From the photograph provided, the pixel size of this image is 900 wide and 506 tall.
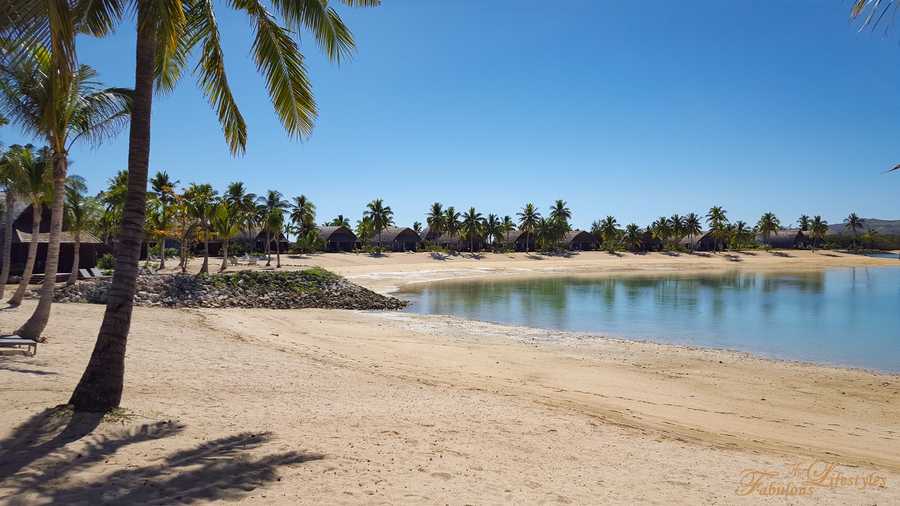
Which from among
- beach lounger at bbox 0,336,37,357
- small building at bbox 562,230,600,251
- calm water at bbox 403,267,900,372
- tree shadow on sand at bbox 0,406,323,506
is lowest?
calm water at bbox 403,267,900,372

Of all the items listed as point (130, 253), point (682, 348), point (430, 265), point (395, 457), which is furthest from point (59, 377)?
point (430, 265)

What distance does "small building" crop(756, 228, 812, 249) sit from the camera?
383ft

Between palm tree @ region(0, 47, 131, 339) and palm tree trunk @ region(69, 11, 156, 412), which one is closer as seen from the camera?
palm tree trunk @ region(69, 11, 156, 412)

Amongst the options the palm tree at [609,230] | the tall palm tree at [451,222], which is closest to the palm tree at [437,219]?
the tall palm tree at [451,222]

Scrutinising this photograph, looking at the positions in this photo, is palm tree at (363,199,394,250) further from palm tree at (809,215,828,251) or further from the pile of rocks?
palm tree at (809,215,828,251)

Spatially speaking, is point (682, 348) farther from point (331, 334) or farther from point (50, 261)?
point (50, 261)

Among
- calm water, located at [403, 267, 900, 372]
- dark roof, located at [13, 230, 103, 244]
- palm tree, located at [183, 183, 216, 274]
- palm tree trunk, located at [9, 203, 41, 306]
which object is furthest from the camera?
palm tree, located at [183, 183, 216, 274]

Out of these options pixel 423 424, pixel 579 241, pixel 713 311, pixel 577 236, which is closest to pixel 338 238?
pixel 577 236

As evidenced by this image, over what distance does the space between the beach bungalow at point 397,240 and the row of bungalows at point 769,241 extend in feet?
179

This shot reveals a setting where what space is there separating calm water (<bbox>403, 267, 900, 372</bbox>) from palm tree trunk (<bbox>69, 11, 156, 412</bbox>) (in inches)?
799

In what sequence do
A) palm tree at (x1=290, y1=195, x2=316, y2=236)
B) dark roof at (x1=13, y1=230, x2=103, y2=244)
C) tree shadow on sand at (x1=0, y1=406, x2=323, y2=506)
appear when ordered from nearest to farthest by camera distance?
tree shadow on sand at (x1=0, y1=406, x2=323, y2=506) → dark roof at (x1=13, y1=230, x2=103, y2=244) → palm tree at (x1=290, y1=195, x2=316, y2=236)

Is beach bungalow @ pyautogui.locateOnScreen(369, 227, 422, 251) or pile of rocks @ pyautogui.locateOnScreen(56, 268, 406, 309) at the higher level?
beach bungalow @ pyautogui.locateOnScreen(369, 227, 422, 251)

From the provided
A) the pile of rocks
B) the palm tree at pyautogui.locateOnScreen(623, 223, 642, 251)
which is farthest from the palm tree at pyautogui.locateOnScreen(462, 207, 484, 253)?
the pile of rocks

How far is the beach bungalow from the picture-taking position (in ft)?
287
